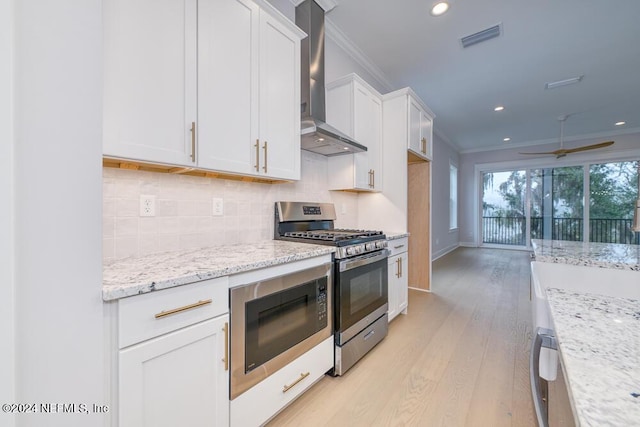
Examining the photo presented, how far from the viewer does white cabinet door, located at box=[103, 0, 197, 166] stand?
3.72ft

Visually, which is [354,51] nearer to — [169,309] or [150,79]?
[150,79]

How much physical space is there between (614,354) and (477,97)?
4962mm

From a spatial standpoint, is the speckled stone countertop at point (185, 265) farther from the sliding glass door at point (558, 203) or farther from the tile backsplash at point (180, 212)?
the sliding glass door at point (558, 203)

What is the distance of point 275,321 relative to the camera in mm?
1403

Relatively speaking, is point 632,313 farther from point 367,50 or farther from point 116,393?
point 367,50

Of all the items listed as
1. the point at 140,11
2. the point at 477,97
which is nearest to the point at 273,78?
the point at 140,11

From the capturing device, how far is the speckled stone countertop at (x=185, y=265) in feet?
3.03

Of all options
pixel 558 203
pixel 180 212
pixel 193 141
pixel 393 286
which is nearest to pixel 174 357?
pixel 180 212

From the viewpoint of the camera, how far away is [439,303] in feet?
10.7

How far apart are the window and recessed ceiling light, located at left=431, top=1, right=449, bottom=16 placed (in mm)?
5323

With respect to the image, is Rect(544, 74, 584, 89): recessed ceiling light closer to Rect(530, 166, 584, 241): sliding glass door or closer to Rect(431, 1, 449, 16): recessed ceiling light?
Rect(431, 1, 449, 16): recessed ceiling light

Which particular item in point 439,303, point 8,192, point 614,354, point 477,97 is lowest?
point 439,303

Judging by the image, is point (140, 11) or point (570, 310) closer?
point (570, 310)

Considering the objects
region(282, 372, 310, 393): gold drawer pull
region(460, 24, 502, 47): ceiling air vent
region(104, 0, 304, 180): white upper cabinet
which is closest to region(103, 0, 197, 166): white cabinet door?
region(104, 0, 304, 180): white upper cabinet
